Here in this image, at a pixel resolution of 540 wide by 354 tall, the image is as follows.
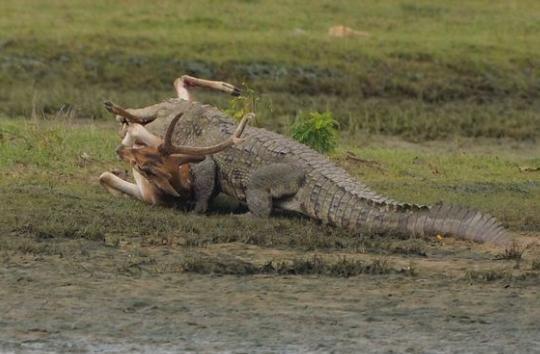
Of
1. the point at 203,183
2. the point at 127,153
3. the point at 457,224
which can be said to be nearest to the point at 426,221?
the point at 457,224

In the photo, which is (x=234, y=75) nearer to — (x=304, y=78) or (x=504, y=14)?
(x=304, y=78)

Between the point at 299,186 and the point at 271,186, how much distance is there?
19cm

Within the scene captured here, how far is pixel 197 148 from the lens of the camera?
9.73m

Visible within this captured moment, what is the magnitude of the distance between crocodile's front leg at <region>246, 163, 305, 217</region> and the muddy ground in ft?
3.19

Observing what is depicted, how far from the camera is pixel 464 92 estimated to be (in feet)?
53.9

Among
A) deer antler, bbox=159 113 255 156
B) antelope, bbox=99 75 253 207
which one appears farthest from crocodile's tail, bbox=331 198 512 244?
antelope, bbox=99 75 253 207

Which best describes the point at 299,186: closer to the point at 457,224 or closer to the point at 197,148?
the point at 197,148

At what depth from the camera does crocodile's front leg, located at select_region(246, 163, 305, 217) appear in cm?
965

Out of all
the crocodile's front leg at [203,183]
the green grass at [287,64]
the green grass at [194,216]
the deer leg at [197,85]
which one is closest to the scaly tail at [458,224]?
the green grass at [194,216]

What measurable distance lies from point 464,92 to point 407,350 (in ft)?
33.1

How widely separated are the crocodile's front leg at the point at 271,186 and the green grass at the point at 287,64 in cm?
413

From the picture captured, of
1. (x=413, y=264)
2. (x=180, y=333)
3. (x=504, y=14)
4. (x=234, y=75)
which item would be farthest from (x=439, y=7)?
(x=180, y=333)

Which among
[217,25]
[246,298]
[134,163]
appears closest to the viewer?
[246,298]

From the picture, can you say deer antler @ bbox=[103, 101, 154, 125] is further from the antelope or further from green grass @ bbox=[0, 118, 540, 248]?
green grass @ bbox=[0, 118, 540, 248]
